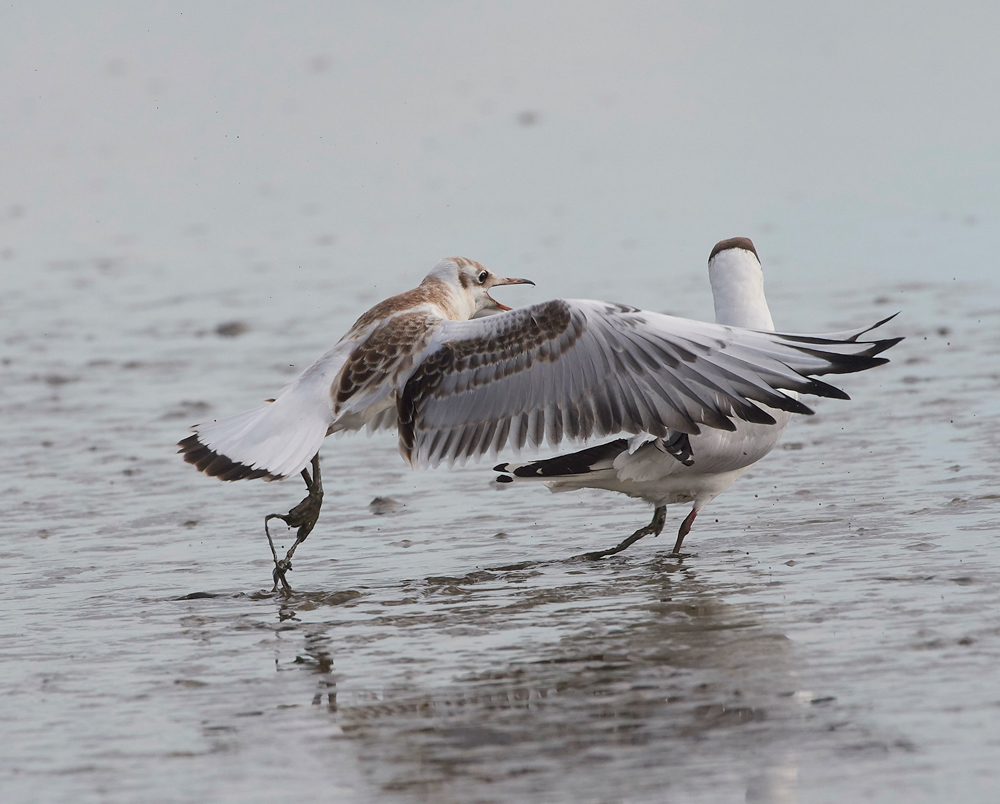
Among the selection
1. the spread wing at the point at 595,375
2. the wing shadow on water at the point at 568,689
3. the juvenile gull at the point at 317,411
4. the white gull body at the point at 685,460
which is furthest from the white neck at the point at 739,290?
the juvenile gull at the point at 317,411

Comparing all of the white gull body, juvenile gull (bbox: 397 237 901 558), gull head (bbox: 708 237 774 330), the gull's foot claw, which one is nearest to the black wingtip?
the gull's foot claw

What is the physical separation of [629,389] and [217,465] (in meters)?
1.59

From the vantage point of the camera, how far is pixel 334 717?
4.85 m

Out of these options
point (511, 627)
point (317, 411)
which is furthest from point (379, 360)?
point (511, 627)

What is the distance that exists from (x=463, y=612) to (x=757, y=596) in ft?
3.50

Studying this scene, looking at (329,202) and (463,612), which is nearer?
(463,612)

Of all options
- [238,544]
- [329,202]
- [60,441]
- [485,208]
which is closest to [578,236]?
[485,208]

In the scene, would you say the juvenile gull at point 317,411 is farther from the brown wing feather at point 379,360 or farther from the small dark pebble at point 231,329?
the small dark pebble at point 231,329

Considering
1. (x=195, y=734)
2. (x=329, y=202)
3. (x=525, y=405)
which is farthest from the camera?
(x=329, y=202)

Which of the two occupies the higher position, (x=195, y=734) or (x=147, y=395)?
(x=147, y=395)

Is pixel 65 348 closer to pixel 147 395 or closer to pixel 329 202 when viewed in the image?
pixel 147 395

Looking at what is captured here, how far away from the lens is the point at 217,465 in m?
6.17

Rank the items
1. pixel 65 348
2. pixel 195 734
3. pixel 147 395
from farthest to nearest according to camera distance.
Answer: pixel 65 348 → pixel 147 395 → pixel 195 734

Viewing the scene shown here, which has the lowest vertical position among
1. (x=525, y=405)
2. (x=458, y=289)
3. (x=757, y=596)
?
(x=757, y=596)
